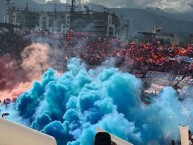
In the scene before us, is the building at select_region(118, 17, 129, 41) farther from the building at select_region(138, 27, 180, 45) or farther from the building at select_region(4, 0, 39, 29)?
the building at select_region(4, 0, 39, 29)

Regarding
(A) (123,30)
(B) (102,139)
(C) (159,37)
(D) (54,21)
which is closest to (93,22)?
(D) (54,21)

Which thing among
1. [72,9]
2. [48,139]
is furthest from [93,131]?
[72,9]

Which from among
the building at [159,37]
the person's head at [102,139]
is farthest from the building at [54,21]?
the person's head at [102,139]

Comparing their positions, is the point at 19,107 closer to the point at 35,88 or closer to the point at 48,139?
the point at 35,88

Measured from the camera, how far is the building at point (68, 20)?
104 metres

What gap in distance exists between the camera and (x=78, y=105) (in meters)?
19.1

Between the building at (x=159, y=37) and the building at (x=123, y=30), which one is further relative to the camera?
the building at (x=123, y=30)

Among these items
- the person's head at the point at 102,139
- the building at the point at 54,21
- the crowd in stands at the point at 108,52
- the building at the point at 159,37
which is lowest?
the building at the point at 159,37

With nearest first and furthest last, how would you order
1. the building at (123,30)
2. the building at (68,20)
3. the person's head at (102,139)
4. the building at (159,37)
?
the person's head at (102,139) < the building at (68,20) < the building at (159,37) < the building at (123,30)

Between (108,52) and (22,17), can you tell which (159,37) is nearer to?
(22,17)

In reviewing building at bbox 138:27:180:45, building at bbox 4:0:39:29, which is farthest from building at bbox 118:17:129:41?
building at bbox 4:0:39:29

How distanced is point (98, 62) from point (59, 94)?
32.3 meters

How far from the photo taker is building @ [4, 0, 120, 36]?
10425cm

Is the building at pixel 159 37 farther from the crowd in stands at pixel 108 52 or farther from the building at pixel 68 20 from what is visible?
the crowd in stands at pixel 108 52
